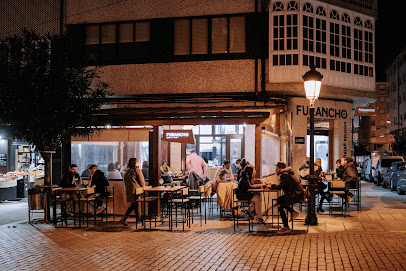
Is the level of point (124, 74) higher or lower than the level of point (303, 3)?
lower

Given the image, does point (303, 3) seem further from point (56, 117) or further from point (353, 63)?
point (56, 117)

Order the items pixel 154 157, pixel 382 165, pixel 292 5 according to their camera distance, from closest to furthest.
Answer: pixel 154 157 < pixel 292 5 < pixel 382 165

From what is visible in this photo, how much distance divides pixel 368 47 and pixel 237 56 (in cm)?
634

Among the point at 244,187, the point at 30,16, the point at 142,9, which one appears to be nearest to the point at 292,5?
the point at 142,9

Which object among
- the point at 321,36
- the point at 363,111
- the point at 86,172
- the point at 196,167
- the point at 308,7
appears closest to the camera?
the point at 86,172

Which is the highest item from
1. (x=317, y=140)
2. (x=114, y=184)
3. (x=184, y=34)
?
(x=184, y=34)

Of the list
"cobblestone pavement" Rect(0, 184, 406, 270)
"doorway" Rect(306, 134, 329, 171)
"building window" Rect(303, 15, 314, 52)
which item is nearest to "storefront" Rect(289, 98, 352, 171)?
"doorway" Rect(306, 134, 329, 171)

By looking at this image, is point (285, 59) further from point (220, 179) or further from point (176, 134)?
point (220, 179)

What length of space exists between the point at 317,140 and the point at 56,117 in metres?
13.1

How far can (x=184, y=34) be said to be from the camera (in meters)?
18.4

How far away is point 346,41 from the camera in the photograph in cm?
1881

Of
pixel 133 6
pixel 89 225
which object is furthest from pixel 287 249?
→ pixel 133 6

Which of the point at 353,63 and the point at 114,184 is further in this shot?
the point at 353,63

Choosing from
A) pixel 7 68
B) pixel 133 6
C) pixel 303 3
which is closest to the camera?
pixel 7 68
